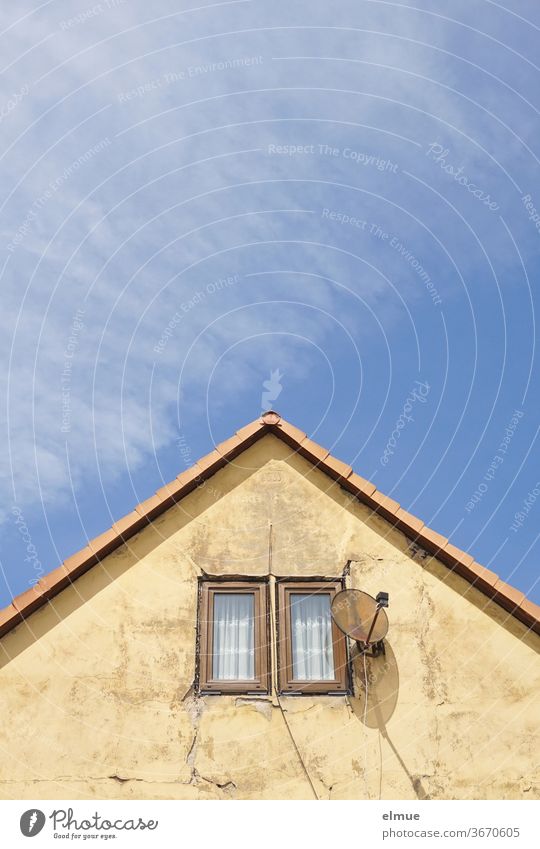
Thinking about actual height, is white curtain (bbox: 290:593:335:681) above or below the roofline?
below

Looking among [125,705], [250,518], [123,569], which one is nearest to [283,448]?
[250,518]

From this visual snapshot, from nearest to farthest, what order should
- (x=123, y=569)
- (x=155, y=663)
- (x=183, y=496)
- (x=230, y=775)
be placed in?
(x=230, y=775) → (x=155, y=663) → (x=123, y=569) → (x=183, y=496)

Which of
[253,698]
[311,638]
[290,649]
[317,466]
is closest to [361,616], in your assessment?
[311,638]

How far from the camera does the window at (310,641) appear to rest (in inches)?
377

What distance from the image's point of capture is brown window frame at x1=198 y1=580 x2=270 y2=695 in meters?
9.50

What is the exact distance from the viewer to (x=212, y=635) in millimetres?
9898

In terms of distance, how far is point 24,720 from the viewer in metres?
9.07

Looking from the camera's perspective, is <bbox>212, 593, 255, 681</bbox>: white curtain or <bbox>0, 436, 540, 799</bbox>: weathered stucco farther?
<bbox>212, 593, 255, 681</bbox>: white curtain

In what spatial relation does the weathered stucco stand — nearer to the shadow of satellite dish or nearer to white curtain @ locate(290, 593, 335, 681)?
the shadow of satellite dish

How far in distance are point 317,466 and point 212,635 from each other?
285 cm

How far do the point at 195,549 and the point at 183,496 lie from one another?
817 mm

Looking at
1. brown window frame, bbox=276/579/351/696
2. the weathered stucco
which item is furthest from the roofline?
brown window frame, bbox=276/579/351/696

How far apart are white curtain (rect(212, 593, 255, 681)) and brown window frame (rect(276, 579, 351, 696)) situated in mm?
370
